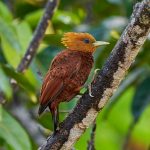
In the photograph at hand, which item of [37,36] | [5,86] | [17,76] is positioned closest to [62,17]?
[37,36]

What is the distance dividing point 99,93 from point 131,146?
403 centimetres

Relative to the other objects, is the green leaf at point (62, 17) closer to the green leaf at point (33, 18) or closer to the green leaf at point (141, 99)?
the green leaf at point (33, 18)

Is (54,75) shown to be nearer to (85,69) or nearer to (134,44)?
(85,69)

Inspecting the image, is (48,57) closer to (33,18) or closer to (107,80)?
(33,18)

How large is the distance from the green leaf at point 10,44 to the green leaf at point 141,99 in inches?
33.4

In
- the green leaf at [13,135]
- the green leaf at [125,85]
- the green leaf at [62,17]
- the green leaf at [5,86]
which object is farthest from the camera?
the green leaf at [62,17]

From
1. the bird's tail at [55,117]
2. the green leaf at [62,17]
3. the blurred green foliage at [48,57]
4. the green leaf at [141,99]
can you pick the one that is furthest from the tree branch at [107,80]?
the green leaf at [62,17]

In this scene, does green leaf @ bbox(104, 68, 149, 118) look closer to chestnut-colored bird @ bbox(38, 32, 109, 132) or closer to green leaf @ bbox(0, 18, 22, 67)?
green leaf @ bbox(0, 18, 22, 67)

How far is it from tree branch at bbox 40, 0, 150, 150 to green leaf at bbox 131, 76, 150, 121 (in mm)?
1603

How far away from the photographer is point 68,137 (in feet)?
9.32

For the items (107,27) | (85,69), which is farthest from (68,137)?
(107,27)

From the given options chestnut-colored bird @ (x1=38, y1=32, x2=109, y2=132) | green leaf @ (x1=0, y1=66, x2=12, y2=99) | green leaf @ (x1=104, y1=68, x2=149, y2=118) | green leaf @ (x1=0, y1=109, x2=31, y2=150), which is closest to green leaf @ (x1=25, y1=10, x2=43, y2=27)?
green leaf @ (x1=104, y1=68, x2=149, y2=118)

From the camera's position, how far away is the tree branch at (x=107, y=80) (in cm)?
253

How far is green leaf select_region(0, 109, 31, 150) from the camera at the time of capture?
140 inches
